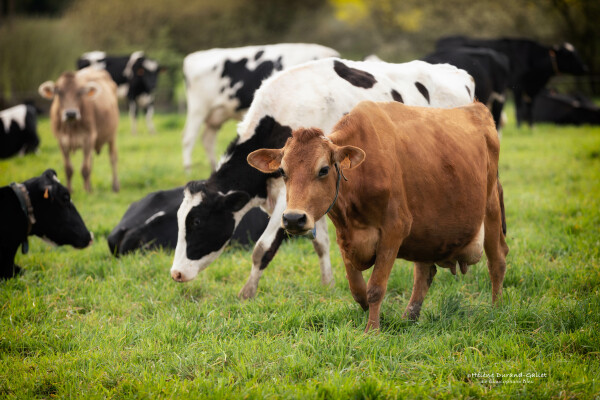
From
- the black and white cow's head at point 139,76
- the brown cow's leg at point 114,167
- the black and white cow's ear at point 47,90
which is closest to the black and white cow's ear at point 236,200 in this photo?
the brown cow's leg at point 114,167

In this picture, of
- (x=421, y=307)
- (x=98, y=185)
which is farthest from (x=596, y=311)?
(x=98, y=185)

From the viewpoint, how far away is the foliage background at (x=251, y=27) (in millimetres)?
24281

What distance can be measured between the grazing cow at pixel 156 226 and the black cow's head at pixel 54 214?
0.35 metres

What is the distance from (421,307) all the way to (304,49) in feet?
17.9

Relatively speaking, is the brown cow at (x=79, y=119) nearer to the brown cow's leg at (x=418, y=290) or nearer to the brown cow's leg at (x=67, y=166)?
the brown cow's leg at (x=67, y=166)

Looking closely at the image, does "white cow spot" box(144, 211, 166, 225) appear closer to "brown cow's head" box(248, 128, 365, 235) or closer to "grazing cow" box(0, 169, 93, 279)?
"grazing cow" box(0, 169, 93, 279)

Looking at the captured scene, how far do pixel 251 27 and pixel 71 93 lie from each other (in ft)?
84.1

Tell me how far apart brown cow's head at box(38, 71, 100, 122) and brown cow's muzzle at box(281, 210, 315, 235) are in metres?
6.81

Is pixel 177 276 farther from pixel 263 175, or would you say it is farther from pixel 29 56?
pixel 29 56

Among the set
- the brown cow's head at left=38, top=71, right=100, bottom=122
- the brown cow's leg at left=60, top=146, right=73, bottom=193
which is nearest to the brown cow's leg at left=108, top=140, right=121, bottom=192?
the brown cow's leg at left=60, top=146, right=73, bottom=193

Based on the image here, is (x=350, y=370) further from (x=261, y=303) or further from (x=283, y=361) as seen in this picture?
(x=261, y=303)

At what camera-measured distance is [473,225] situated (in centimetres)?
414

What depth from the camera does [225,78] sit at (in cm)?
977

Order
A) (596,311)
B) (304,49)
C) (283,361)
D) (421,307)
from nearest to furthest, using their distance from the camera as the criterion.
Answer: (283,361) → (596,311) → (421,307) → (304,49)
